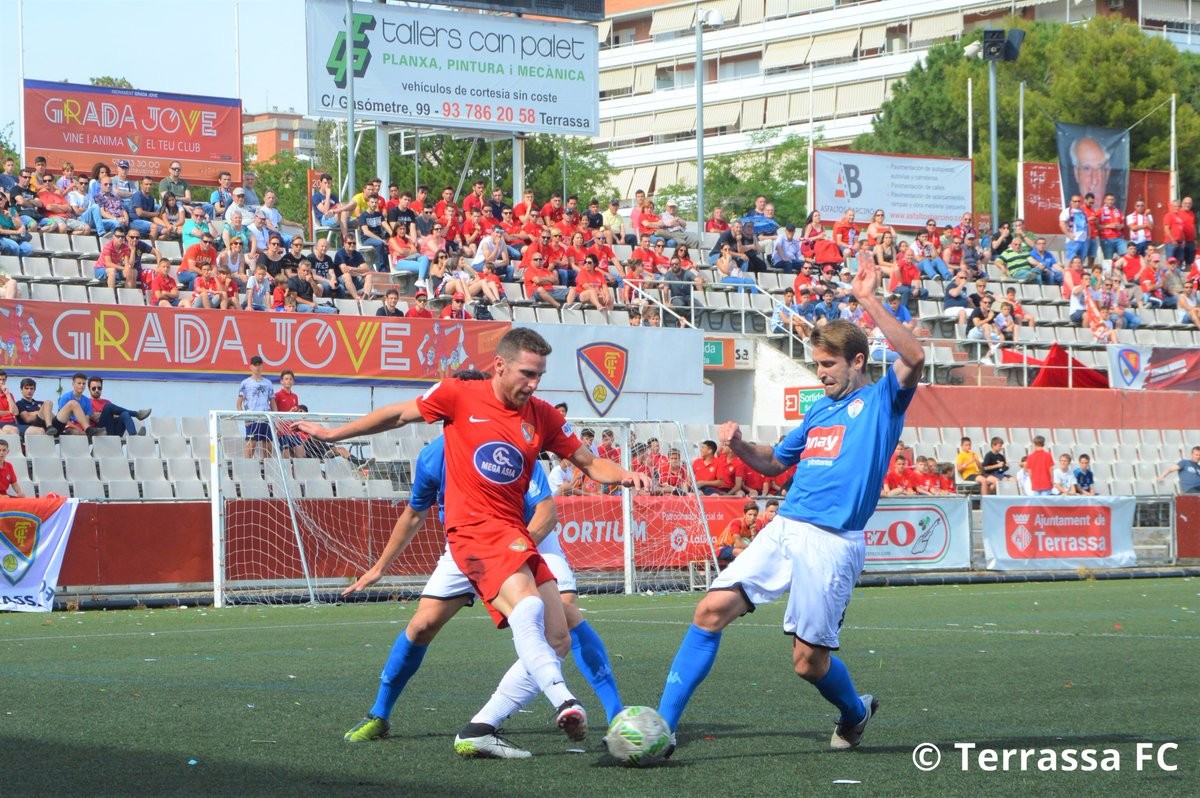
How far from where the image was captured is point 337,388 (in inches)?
900

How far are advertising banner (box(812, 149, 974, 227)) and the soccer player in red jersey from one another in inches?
1204

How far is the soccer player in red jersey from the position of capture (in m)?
6.66

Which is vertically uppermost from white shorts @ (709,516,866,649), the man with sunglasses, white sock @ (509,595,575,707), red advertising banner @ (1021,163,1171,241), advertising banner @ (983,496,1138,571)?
red advertising banner @ (1021,163,1171,241)

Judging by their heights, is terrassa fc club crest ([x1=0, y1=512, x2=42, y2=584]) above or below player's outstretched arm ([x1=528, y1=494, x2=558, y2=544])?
below

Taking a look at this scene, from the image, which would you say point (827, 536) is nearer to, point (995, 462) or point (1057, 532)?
point (1057, 532)

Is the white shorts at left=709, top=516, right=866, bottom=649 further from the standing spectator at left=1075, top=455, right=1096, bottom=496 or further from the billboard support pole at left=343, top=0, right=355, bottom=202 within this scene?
the billboard support pole at left=343, top=0, right=355, bottom=202

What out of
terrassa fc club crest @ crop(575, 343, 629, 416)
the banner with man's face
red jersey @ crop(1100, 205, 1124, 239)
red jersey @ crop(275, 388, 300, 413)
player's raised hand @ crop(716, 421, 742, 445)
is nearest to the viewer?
player's raised hand @ crop(716, 421, 742, 445)

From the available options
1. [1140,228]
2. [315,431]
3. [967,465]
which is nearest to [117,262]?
[967,465]

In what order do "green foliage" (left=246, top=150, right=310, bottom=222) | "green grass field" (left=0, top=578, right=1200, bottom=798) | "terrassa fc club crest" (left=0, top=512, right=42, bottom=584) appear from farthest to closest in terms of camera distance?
"green foliage" (left=246, top=150, right=310, bottom=222), "terrassa fc club crest" (left=0, top=512, right=42, bottom=584), "green grass field" (left=0, top=578, right=1200, bottom=798)

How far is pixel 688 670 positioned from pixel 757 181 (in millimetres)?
65222

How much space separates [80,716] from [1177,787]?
5.09 metres

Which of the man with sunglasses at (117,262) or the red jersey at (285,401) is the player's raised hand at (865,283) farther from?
the man with sunglasses at (117,262)

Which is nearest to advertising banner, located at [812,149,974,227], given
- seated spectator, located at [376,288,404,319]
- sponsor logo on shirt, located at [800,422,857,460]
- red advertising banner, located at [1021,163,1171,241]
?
red advertising banner, located at [1021,163,1171,241]

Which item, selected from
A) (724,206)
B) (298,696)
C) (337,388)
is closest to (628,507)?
(337,388)
